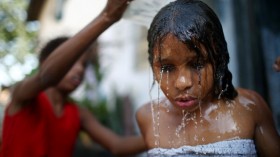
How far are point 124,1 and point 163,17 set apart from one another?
465mm

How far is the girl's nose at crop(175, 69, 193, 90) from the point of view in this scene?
5.63 feet

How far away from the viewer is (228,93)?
6.26 ft

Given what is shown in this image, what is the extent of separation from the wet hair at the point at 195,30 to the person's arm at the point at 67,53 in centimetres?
43

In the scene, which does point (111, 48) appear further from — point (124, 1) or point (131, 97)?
point (124, 1)

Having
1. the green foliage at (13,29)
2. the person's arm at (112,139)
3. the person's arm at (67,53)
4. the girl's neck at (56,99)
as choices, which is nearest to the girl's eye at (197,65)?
the person's arm at (67,53)

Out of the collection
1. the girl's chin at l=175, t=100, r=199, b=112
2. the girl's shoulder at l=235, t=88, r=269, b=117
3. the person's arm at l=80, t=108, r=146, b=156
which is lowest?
the person's arm at l=80, t=108, r=146, b=156

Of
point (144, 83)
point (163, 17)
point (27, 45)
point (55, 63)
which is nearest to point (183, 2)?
point (163, 17)

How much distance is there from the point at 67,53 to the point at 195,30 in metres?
0.86

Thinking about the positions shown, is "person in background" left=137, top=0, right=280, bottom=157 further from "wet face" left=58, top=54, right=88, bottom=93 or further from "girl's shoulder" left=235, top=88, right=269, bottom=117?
"wet face" left=58, top=54, right=88, bottom=93

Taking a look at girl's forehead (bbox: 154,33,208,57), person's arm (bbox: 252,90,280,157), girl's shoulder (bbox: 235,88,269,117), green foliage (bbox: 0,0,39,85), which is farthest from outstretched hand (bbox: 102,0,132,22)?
green foliage (bbox: 0,0,39,85)

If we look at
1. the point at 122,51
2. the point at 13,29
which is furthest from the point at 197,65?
the point at 13,29

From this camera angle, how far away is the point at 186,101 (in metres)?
1.80

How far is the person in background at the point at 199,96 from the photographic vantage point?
5.65 feet

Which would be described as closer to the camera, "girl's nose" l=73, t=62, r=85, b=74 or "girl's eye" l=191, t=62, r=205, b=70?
"girl's eye" l=191, t=62, r=205, b=70
